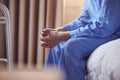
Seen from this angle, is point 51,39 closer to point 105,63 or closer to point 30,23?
point 105,63

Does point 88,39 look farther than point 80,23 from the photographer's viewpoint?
No

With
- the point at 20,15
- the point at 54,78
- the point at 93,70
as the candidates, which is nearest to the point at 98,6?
the point at 93,70

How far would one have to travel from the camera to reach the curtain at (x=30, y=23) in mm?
2156

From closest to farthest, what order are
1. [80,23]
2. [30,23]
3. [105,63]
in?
[105,63] < [80,23] < [30,23]

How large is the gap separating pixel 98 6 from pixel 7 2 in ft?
4.75

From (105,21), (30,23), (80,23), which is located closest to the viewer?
(105,21)

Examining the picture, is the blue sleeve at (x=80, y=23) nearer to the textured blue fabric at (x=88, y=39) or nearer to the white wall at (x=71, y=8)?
the textured blue fabric at (x=88, y=39)

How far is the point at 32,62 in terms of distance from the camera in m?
2.25

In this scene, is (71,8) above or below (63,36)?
above

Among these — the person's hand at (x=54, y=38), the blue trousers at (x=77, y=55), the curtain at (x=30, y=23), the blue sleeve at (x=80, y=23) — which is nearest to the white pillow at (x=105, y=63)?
the blue trousers at (x=77, y=55)

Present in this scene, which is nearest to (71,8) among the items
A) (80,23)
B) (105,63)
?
(80,23)

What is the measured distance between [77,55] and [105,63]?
5.7 inches

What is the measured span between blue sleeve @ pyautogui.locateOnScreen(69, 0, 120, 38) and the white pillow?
0.07 m

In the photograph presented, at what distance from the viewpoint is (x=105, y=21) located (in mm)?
880
